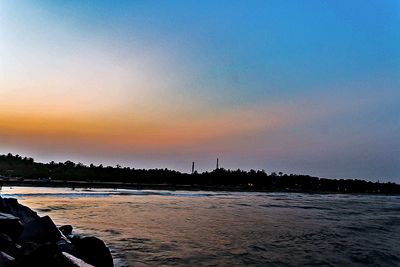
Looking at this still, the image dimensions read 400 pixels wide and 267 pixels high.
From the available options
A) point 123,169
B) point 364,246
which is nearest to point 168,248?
point 364,246

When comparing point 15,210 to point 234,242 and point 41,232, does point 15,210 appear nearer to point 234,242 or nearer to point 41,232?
point 41,232

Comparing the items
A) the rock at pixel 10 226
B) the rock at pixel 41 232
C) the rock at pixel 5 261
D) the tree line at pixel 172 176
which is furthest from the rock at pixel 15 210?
the tree line at pixel 172 176

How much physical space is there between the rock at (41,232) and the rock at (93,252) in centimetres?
63

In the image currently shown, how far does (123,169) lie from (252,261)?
109m

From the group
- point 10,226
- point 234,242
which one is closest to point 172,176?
point 234,242

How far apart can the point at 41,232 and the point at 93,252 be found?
1.42m

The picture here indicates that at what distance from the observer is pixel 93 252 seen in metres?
8.80

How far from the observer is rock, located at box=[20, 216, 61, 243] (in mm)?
8828

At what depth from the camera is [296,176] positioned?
484ft

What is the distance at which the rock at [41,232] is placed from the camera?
8.83 metres

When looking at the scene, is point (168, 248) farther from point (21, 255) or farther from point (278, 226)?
point (278, 226)

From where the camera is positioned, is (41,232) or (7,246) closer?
(7,246)

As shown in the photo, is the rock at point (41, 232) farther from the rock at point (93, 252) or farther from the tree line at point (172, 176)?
the tree line at point (172, 176)

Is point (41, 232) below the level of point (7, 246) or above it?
above
